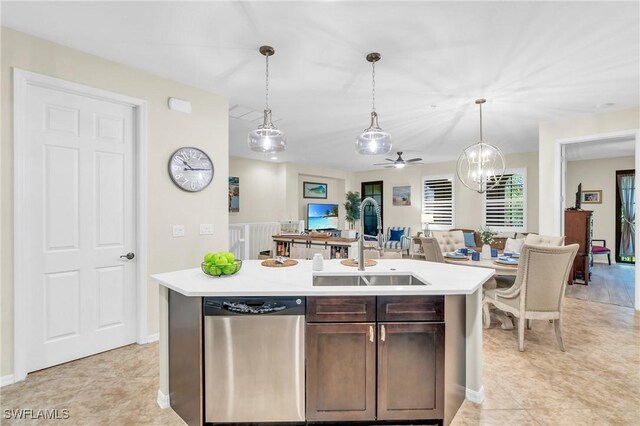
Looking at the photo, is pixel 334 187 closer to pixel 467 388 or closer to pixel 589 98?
pixel 589 98

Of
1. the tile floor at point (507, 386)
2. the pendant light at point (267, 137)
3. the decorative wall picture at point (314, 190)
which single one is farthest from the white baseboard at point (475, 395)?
the decorative wall picture at point (314, 190)

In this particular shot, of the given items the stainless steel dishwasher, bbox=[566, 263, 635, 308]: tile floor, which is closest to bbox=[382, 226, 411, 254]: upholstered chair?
bbox=[566, 263, 635, 308]: tile floor

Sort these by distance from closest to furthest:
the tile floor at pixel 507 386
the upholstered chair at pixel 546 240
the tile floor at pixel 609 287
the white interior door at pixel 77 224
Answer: the tile floor at pixel 507 386 → the white interior door at pixel 77 224 → the upholstered chair at pixel 546 240 → the tile floor at pixel 609 287

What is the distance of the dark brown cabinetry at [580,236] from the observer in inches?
219

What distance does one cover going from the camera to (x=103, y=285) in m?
2.89

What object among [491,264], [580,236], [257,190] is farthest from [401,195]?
[491,264]

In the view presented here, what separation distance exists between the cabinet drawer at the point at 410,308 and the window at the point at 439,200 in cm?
725

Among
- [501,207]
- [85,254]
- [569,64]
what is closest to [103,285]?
[85,254]

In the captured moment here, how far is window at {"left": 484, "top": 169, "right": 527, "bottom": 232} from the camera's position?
7387mm

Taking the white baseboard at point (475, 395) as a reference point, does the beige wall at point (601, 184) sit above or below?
above

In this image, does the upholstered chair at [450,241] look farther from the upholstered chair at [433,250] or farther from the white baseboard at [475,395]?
the white baseboard at [475,395]

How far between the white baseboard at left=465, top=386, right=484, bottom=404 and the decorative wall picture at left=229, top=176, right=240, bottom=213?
20.5ft

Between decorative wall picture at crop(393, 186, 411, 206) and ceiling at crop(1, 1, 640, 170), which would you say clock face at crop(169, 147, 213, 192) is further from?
decorative wall picture at crop(393, 186, 411, 206)

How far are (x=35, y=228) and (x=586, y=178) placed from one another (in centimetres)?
1030
